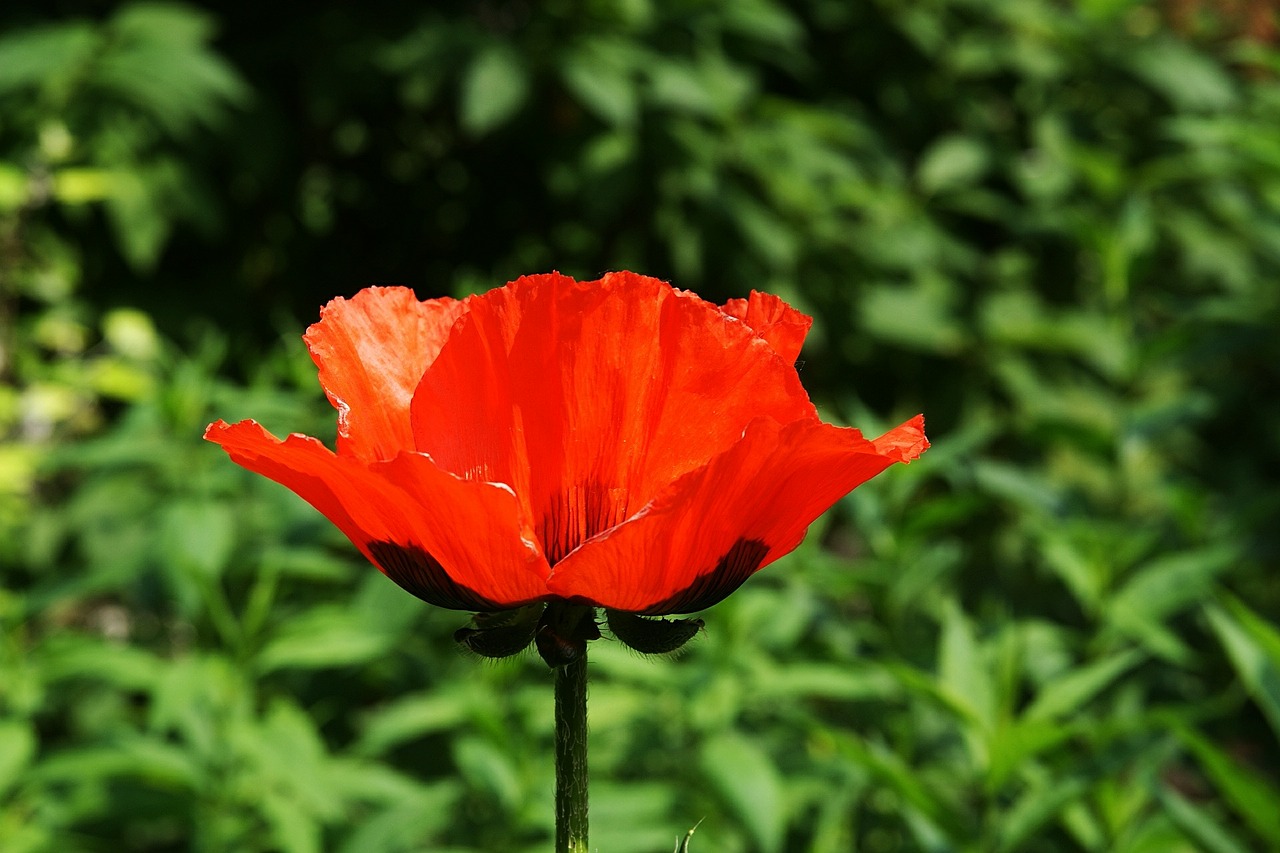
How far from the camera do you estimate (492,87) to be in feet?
9.93

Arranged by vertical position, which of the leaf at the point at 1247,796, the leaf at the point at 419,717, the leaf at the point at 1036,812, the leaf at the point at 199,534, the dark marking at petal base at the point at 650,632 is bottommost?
the leaf at the point at 419,717

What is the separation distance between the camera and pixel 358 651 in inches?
73.2

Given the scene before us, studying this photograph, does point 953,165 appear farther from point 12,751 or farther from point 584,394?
point 584,394

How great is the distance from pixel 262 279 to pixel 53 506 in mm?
792

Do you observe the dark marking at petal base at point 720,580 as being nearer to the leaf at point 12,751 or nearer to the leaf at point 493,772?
the leaf at point 493,772

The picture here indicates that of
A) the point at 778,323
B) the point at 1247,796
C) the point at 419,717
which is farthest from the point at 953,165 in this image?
the point at 778,323

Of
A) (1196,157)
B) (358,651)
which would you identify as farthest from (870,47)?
(358,651)

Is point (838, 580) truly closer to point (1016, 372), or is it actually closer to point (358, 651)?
point (358, 651)

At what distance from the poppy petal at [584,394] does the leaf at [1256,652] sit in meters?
0.88

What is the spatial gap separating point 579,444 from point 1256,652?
40.7 inches

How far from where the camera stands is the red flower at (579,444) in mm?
618

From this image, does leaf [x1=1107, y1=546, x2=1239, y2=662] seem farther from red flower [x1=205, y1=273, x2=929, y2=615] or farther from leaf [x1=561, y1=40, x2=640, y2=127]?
leaf [x1=561, y1=40, x2=640, y2=127]

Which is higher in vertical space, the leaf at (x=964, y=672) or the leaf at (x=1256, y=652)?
the leaf at (x=1256, y=652)

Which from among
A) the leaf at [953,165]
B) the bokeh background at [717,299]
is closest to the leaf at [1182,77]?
the bokeh background at [717,299]
